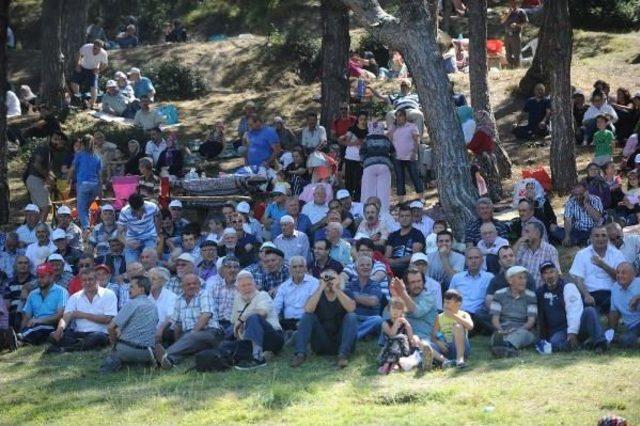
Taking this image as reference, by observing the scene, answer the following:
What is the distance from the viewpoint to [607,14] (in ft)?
102

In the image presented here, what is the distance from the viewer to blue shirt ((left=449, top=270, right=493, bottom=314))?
15016 millimetres

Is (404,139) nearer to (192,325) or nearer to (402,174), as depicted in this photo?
(402,174)

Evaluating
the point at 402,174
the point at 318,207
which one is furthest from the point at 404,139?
the point at 318,207

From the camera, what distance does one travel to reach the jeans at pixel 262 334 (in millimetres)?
14359

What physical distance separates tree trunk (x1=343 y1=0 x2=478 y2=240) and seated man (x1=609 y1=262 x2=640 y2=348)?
3.59 m

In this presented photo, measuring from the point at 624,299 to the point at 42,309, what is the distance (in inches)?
284

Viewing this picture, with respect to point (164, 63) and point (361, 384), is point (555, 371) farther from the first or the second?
point (164, 63)

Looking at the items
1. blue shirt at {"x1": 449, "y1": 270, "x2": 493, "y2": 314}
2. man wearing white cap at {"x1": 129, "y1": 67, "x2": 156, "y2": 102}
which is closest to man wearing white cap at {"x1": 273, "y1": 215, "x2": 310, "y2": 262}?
blue shirt at {"x1": 449, "y1": 270, "x2": 493, "y2": 314}

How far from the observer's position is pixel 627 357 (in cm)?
1334

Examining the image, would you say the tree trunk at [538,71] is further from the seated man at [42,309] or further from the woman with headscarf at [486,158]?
the seated man at [42,309]

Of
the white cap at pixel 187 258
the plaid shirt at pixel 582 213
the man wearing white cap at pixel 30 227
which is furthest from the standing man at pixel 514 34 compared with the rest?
the white cap at pixel 187 258

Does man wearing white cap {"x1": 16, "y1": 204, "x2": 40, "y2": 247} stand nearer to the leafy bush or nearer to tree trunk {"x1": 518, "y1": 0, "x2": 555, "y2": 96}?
tree trunk {"x1": 518, "y1": 0, "x2": 555, "y2": 96}

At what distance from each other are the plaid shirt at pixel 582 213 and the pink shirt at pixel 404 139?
357cm

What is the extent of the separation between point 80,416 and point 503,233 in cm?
643
